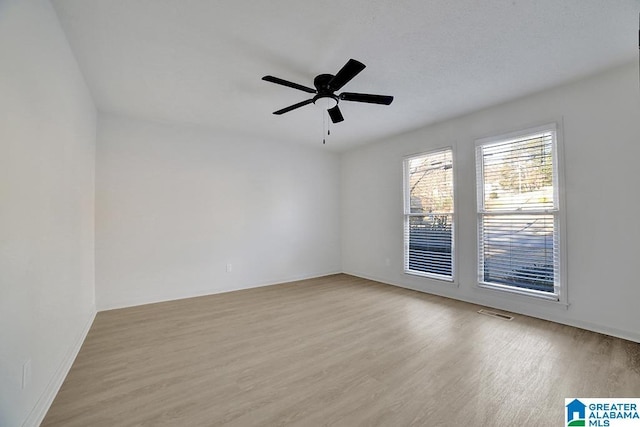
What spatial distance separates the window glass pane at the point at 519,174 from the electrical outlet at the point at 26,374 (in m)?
4.68

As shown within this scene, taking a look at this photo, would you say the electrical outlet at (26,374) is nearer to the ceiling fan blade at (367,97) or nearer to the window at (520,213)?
the ceiling fan blade at (367,97)

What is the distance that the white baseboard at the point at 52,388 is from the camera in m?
1.55

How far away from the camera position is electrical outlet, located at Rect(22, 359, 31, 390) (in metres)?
1.49

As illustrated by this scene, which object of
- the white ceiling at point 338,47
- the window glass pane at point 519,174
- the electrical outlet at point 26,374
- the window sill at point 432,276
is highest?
the white ceiling at point 338,47

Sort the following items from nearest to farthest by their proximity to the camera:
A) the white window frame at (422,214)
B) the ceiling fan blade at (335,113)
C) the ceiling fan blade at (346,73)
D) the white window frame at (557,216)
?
the ceiling fan blade at (346,73) < the ceiling fan blade at (335,113) < the white window frame at (557,216) < the white window frame at (422,214)

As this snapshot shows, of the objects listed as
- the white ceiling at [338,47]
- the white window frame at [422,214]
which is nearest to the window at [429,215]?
the white window frame at [422,214]

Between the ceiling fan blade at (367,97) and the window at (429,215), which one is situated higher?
the ceiling fan blade at (367,97)

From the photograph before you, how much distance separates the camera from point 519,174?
3402mm

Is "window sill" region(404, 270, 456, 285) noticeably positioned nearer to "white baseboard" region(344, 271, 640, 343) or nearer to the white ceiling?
"white baseboard" region(344, 271, 640, 343)

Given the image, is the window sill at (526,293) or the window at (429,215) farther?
the window at (429,215)

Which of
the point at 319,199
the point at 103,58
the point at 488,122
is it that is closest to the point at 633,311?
the point at 488,122

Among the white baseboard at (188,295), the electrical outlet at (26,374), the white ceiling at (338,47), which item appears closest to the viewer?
the electrical outlet at (26,374)

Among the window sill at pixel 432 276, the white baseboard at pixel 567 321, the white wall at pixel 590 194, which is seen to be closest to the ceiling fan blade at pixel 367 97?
the white wall at pixel 590 194

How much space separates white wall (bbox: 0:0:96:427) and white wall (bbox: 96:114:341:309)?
125 centimetres
